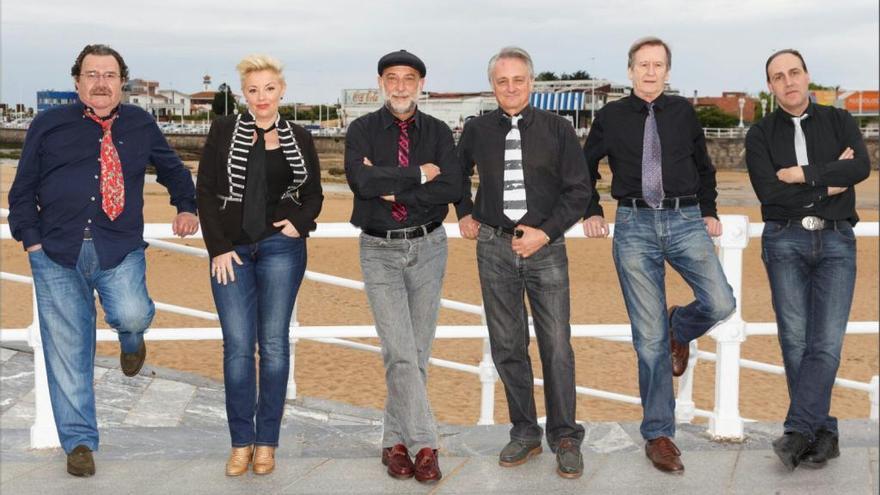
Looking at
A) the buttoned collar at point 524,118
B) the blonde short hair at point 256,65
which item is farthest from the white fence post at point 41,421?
the buttoned collar at point 524,118

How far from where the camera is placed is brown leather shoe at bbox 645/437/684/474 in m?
4.13

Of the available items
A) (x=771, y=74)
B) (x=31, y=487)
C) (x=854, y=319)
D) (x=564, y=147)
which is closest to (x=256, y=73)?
(x=564, y=147)

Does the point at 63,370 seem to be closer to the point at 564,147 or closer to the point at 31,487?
the point at 31,487

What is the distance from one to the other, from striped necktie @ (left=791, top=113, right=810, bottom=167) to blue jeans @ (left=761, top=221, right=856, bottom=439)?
29cm

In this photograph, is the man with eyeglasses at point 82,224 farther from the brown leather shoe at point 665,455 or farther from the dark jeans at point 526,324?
the brown leather shoe at point 665,455

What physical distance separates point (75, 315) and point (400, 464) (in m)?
1.57

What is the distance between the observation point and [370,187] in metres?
3.90

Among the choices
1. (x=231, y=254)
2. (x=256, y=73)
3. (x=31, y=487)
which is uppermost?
(x=256, y=73)

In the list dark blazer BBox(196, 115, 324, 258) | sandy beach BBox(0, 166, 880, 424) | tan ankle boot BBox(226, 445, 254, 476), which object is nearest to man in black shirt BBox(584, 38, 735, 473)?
dark blazer BBox(196, 115, 324, 258)

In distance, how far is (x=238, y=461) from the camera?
411 centimetres

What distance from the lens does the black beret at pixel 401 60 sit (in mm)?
3922

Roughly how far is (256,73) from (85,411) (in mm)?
1677

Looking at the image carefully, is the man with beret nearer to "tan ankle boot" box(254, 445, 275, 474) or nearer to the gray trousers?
the gray trousers

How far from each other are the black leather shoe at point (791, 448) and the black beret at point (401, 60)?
226 centimetres
